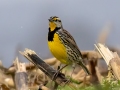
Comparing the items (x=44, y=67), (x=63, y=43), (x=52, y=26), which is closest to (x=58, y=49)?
(x=63, y=43)

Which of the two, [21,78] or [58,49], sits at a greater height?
[58,49]

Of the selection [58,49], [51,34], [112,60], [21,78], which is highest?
[51,34]

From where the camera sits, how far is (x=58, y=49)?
4.34 meters

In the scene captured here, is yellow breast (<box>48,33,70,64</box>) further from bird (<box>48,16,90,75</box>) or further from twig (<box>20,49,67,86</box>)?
twig (<box>20,49,67,86</box>)


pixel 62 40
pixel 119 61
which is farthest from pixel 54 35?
pixel 119 61

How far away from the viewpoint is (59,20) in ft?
14.9

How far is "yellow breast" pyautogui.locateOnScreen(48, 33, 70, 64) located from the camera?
169 inches

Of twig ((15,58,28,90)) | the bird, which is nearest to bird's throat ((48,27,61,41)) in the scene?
the bird

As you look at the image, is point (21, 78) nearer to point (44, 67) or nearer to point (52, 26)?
point (44, 67)

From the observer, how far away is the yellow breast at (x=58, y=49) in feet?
14.1

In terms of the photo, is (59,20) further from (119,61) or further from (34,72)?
(119,61)

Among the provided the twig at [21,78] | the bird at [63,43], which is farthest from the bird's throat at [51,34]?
the twig at [21,78]

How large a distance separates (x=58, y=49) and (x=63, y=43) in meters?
0.17

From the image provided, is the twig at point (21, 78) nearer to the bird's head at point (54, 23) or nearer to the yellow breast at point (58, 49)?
the yellow breast at point (58, 49)
